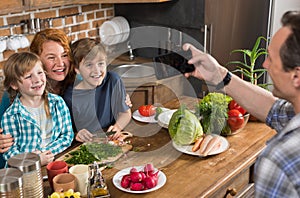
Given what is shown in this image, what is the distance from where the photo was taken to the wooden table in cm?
170

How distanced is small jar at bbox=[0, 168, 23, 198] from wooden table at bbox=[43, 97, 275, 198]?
0.39 m

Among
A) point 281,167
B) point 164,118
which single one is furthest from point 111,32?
point 281,167

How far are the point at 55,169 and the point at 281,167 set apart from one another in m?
0.91

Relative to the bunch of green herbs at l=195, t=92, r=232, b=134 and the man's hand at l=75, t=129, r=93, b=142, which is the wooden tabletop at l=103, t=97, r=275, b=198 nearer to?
the bunch of green herbs at l=195, t=92, r=232, b=134

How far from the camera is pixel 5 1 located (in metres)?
2.64

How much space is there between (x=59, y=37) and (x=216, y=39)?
5.16ft

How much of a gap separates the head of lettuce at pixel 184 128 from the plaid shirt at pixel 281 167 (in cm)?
75

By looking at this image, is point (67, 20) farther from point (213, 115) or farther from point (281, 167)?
point (281, 167)

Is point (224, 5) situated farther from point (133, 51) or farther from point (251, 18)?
point (133, 51)

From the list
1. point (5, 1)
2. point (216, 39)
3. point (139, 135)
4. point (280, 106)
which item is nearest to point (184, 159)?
point (139, 135)

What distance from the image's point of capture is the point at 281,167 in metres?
1.21

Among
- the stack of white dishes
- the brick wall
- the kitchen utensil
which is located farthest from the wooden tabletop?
the stack of white dishes

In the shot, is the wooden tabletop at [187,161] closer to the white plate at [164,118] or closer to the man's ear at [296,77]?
the white plate at [164,118]

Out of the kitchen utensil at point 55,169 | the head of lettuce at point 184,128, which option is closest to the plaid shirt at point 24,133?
the kitchen utensil at point 55,169
